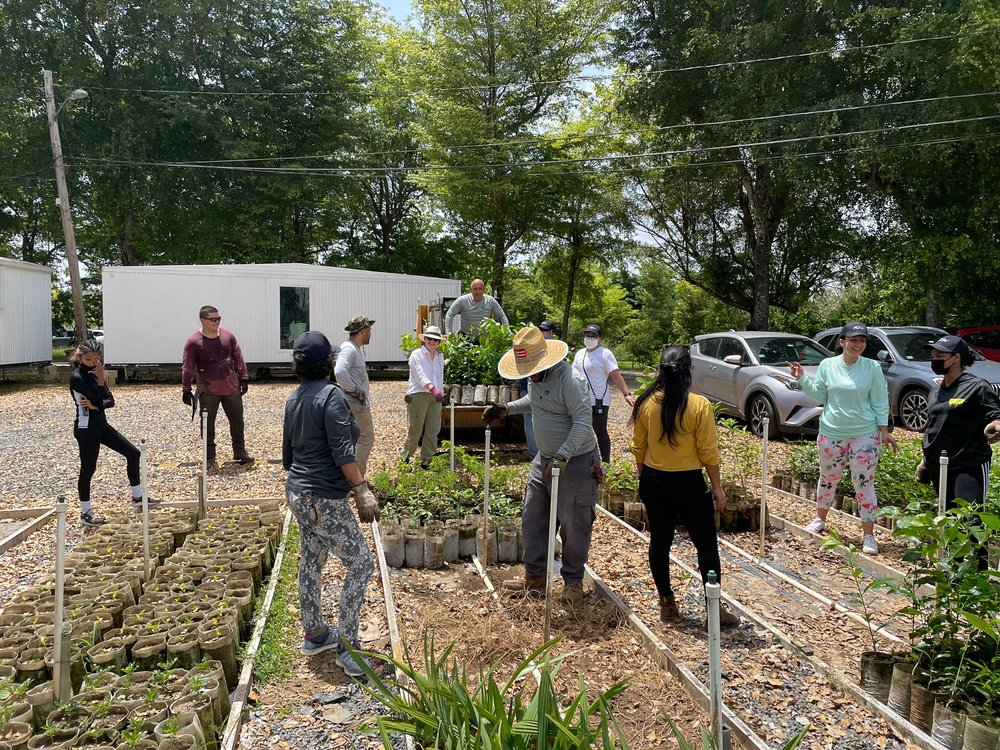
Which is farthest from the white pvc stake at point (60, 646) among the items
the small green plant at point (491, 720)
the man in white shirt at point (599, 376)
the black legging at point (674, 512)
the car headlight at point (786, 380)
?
the car headlight at point (786, 380)

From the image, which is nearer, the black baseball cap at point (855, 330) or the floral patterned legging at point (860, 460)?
the black baseball cap at point (855, 330)

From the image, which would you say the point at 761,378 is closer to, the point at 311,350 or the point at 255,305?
the point at 311,350

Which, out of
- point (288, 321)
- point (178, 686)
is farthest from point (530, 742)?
point (288, 321)

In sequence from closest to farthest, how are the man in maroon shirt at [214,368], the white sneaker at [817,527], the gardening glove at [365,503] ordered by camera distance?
the gardening glove at [365,503] → the white sneaker at [817,527] → the man in maroon shirt at [214,368]

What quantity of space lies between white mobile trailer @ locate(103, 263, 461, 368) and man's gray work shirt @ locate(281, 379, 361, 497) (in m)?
15.0

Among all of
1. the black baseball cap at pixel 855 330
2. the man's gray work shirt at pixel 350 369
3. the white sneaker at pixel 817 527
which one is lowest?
the white sneaker at pixel 817 527

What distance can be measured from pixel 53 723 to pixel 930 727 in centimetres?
370

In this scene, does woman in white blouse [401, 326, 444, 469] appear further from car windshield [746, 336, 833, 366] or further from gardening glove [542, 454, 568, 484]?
car windshield [746, 336, 833, 366]

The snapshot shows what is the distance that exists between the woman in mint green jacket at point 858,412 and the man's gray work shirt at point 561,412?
6.77 feet

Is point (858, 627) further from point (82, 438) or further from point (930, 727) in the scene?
point (82, 438)

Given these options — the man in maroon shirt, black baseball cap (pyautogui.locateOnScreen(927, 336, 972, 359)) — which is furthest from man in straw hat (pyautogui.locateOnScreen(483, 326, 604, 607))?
the man in maroon shirt

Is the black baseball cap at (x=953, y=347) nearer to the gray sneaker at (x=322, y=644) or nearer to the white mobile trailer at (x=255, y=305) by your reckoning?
the gray sneaker at (x=322, y=644)

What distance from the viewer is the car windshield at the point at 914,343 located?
35.2 feet

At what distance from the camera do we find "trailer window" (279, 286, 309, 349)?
18328mm
